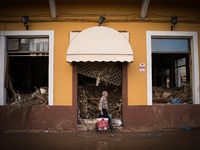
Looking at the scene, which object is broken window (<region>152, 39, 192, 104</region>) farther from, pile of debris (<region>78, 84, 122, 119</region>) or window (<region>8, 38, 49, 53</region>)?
window (<region>8, 38, 49, 53</region>)

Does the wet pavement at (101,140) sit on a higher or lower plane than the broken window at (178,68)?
lower

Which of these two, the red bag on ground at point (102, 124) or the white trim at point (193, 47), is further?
the white trim at point (193, 47)

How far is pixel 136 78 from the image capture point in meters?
6.32

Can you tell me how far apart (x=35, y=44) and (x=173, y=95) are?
271 inches

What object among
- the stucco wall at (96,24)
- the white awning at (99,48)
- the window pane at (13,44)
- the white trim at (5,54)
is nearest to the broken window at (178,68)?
the stucco wall at (96,24)

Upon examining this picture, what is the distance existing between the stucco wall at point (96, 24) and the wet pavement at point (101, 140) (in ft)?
4.31

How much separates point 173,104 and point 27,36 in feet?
23.0

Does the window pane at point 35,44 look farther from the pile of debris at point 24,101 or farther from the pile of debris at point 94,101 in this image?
the pile of debris at point 94,101

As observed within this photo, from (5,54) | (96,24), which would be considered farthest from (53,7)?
(5,54)

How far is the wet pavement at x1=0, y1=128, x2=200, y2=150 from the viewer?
4.48 metres

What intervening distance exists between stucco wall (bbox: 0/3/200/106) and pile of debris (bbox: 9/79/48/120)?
2.42 feet

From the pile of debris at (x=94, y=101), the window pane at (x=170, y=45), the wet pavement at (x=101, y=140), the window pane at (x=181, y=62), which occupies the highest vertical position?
the window pane at (x=170, y=45)

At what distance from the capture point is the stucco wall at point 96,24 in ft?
20.5

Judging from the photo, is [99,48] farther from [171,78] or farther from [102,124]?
[171,78]
